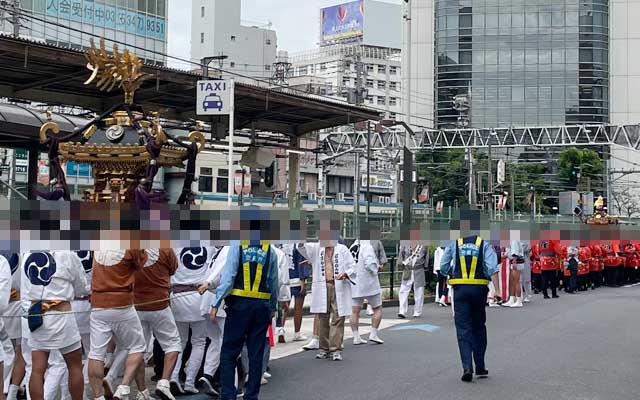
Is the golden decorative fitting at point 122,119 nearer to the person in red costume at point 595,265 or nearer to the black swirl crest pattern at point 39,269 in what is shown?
the black swirl crest pattern at point 39,269

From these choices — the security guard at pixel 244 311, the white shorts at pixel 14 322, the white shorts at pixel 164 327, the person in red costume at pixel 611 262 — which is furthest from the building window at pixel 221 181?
the white shorts at pixel 14 322

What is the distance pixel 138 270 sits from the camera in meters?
8.81

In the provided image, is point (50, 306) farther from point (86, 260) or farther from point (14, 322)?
point (86, 260)

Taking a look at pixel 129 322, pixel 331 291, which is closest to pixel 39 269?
pixel 129 322

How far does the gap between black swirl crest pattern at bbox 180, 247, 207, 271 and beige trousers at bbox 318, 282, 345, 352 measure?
3.22 m

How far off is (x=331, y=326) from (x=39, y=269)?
19.1ft

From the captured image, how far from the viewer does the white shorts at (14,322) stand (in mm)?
8305

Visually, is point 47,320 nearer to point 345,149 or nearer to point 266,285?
point 266,285

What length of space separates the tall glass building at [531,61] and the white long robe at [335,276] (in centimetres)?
7039

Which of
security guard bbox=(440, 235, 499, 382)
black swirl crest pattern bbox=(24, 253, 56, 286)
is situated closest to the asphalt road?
security guard bbox=(440, 235, 499, 382)

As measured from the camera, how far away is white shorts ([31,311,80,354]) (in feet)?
25.6

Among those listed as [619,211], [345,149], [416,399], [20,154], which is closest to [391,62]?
[619,211]

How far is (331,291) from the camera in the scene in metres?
12.8

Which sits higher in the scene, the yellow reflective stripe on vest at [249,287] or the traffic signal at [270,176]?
the traffic signal at [270,176]
